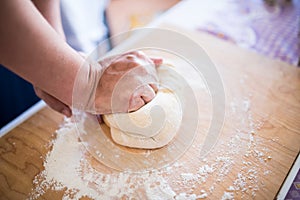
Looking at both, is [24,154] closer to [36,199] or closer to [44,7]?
[36,199]

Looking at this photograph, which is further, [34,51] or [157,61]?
[157,61]

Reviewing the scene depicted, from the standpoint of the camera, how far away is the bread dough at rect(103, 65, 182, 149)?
2.15ft

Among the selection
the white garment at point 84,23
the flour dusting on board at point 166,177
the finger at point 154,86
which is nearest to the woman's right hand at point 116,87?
the finger at point 154,86

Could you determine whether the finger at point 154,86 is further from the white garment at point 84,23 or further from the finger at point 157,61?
the white garment at point 84,23

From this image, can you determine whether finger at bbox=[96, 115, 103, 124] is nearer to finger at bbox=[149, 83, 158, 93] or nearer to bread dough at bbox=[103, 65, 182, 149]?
bread dough at bbox=[103, 65, 182, 149]

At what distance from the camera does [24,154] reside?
2.20ft

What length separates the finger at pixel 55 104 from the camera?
697 millimetres

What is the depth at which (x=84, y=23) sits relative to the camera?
1.14 m

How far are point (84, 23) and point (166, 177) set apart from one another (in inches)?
29.9

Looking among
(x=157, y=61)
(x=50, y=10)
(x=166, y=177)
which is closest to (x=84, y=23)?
(x=50, y=10)

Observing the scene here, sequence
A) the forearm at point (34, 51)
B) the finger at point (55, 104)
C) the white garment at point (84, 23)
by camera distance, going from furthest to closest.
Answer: the white garment at point (84, 23) < the finger at point (55, 104) < the forearm at point (34, 51)

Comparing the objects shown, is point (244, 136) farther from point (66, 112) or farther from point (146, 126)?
point (66, 112)

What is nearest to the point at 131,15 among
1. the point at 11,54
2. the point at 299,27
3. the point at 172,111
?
the point at 299,27

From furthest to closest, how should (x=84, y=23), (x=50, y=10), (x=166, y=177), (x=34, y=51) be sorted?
(x=84, y=23) < (x=50, y=10) < (x=166, y=177) < (x=34, y=51)
